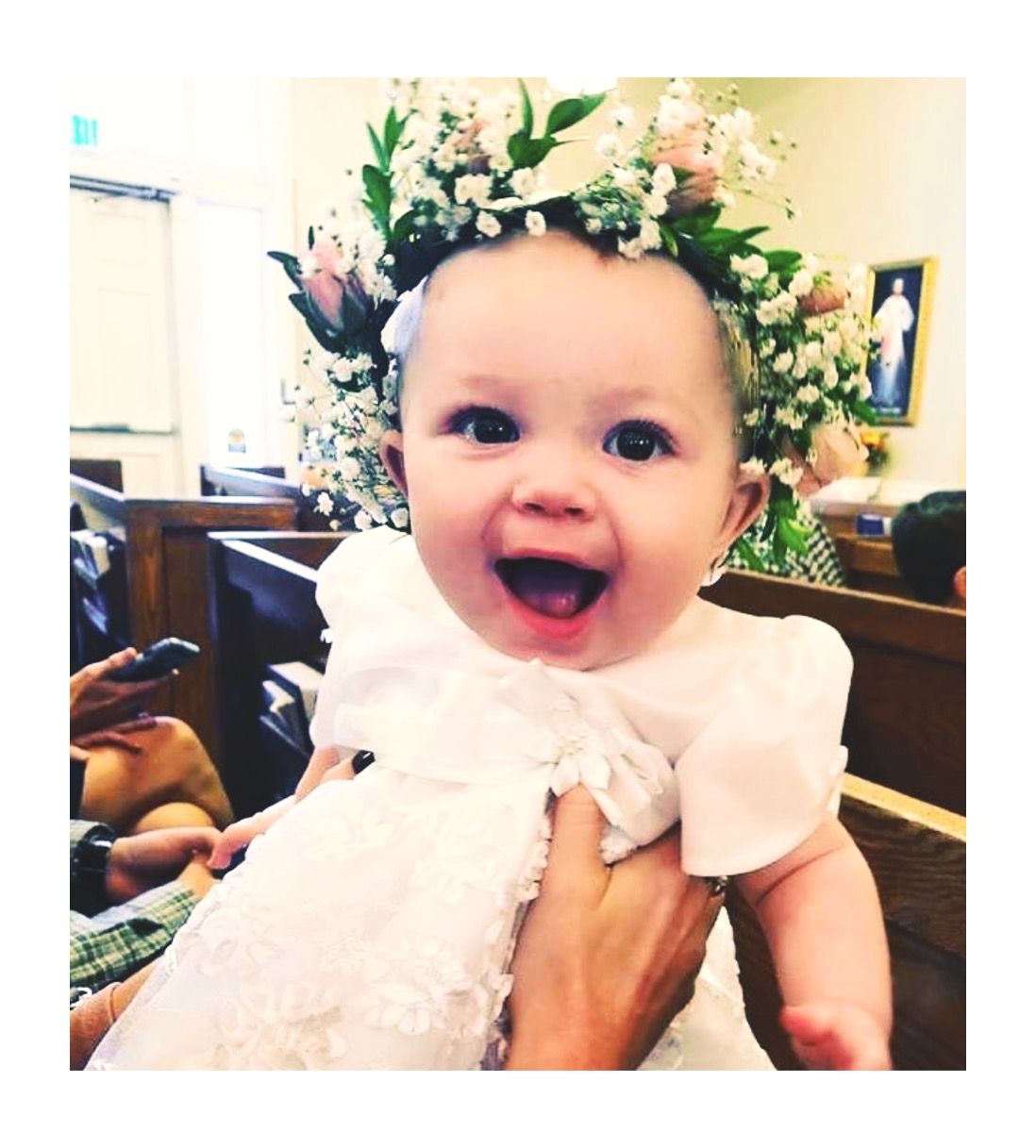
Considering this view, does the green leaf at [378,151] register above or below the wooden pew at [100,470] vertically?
above

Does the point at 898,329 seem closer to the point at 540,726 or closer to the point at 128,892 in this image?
the point at 540,726

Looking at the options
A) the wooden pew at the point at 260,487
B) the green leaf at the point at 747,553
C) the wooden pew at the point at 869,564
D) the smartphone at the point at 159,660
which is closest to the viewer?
the green leaf at the point at 747,553

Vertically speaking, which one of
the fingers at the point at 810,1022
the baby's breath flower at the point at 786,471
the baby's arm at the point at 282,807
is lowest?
the fingers at the point at 810,1022

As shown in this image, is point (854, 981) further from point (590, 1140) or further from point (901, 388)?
point (901, 388)

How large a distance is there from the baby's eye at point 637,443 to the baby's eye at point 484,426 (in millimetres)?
57

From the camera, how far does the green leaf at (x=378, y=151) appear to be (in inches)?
20.8

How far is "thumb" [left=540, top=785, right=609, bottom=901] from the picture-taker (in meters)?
0.53

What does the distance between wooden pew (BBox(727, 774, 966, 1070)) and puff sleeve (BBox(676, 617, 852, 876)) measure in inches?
3.1

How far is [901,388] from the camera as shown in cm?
83

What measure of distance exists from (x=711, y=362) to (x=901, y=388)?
0.41m

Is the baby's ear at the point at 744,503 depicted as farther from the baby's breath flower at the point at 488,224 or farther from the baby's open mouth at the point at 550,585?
the baby's breath flower at the point at 488,224

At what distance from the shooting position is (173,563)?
2.69 ft

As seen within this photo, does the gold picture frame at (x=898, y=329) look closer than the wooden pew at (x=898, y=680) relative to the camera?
Yes

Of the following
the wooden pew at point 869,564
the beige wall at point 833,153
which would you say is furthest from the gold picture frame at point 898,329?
the wooden pew at point 869,564
